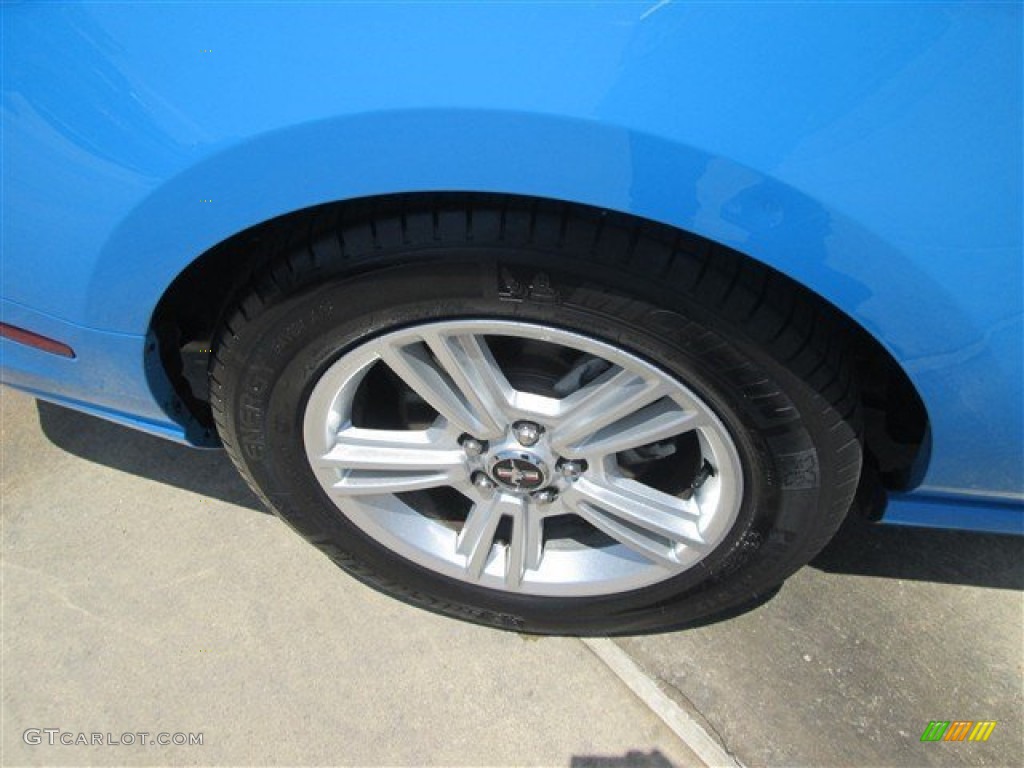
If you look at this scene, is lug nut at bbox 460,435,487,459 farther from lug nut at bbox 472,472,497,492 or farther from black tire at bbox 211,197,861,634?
black tire at bbox 211,197,861,634

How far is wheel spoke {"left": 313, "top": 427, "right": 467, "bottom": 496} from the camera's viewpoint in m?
1.57

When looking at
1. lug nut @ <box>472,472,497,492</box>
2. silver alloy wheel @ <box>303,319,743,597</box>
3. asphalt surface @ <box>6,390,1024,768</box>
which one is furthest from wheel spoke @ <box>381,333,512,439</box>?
asphalt surface @ <box>6,390,1024,768</box>

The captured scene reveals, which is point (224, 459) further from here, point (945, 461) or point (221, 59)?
point (945, 461)

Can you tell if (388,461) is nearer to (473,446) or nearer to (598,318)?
(473,446)

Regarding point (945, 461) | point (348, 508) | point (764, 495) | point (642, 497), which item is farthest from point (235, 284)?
point (945, 461)

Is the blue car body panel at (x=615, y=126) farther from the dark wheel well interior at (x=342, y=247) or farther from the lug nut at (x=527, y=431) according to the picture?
the lug nut at (x=527, y=431)

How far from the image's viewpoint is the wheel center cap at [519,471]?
1.54 m

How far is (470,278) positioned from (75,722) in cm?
127

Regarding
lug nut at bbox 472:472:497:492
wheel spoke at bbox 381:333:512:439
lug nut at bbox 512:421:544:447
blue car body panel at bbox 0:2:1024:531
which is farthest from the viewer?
lug nut at bbox 472:472:497:492

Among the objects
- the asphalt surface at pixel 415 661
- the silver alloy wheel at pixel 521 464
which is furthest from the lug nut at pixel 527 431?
the asphalt surface at pixel 415 661

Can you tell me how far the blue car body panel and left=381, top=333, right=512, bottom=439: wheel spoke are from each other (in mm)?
310

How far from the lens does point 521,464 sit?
1.55 metres

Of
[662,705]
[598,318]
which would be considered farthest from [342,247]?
[662,705]

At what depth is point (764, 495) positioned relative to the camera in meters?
1.44
